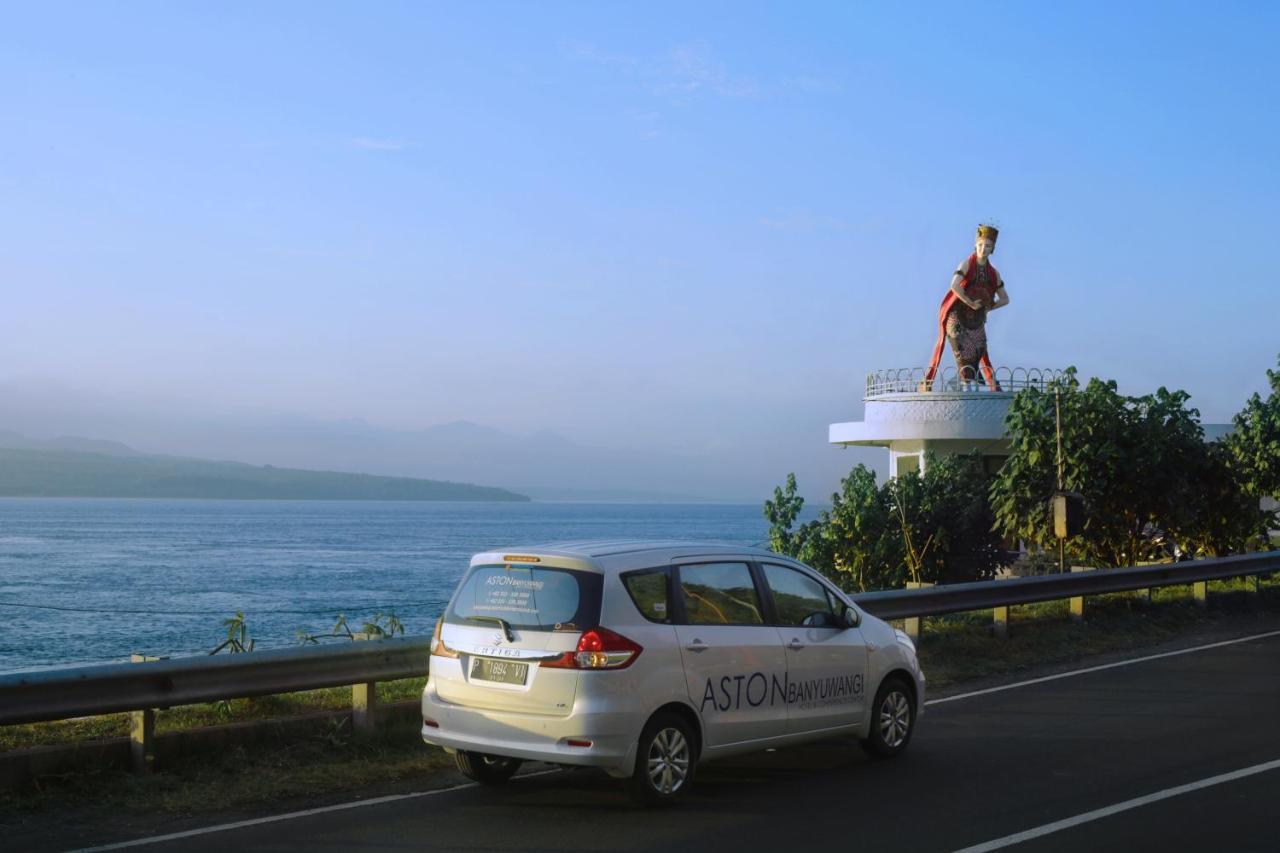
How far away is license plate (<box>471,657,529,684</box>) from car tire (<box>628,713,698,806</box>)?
83cm

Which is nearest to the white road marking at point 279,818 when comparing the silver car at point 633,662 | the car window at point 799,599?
the silver car at point 633,662

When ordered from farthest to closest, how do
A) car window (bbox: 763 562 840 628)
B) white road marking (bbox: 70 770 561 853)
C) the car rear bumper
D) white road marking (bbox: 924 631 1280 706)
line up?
white road marking (bbox: 924 631 1280 706) → car window (bbox: 763 562 840 628) → the car rear bumper → white road marking (bbox: 70 770 561 853)

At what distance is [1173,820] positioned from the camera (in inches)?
314

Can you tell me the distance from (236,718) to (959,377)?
122 feet

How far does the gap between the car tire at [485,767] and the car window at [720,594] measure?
1.55m

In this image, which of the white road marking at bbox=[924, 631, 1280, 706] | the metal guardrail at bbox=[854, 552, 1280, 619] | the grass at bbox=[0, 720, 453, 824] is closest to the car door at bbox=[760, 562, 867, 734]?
the grass at bbox=[0, 720, 453, 824]

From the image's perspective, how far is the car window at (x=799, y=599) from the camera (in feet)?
31.4

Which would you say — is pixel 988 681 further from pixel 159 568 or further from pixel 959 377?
pixel 159 568

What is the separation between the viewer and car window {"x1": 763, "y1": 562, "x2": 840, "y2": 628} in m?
9.56

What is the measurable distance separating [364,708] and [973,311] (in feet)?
120

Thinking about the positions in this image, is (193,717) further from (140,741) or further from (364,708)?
(364,708)

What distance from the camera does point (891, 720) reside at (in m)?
A: 10.2

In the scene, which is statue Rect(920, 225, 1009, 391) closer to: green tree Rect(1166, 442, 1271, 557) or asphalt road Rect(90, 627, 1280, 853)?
green tree Rect(1166, 442, 1271, 557)

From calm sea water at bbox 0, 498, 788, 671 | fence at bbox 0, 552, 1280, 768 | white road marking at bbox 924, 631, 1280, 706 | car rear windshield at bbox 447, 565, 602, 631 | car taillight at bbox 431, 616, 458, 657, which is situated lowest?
calm sea water at bbox 0, 498, 788, 671
